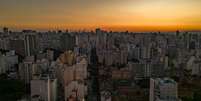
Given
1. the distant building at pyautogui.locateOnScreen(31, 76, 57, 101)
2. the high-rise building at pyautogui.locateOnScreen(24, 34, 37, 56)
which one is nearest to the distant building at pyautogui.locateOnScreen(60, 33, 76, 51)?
the high-rise building at pyautogui.locateOnScreen(24, 34, 37, 56)

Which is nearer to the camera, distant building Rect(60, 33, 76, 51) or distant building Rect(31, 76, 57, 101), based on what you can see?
distant building Rect(31, 76, 57, 101)

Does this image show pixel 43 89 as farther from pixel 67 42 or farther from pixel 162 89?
pixel 67 42

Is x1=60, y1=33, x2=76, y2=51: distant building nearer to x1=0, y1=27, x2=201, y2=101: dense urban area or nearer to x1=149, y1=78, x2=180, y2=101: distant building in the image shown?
x1=0, y1=27, x2=201, y2=101: dense urban area

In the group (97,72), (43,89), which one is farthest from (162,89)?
(97,72)

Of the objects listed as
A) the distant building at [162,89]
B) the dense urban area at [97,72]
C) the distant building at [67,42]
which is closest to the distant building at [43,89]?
the dense urban area at [97,72]

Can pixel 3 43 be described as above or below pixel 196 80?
above

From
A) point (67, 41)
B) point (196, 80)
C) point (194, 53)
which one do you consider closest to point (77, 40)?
point (67, 41)

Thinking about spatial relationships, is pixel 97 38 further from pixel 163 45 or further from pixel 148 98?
pixel 148 98

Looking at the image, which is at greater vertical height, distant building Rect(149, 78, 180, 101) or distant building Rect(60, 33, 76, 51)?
distant building Rect(60, 33, 76, 51)
